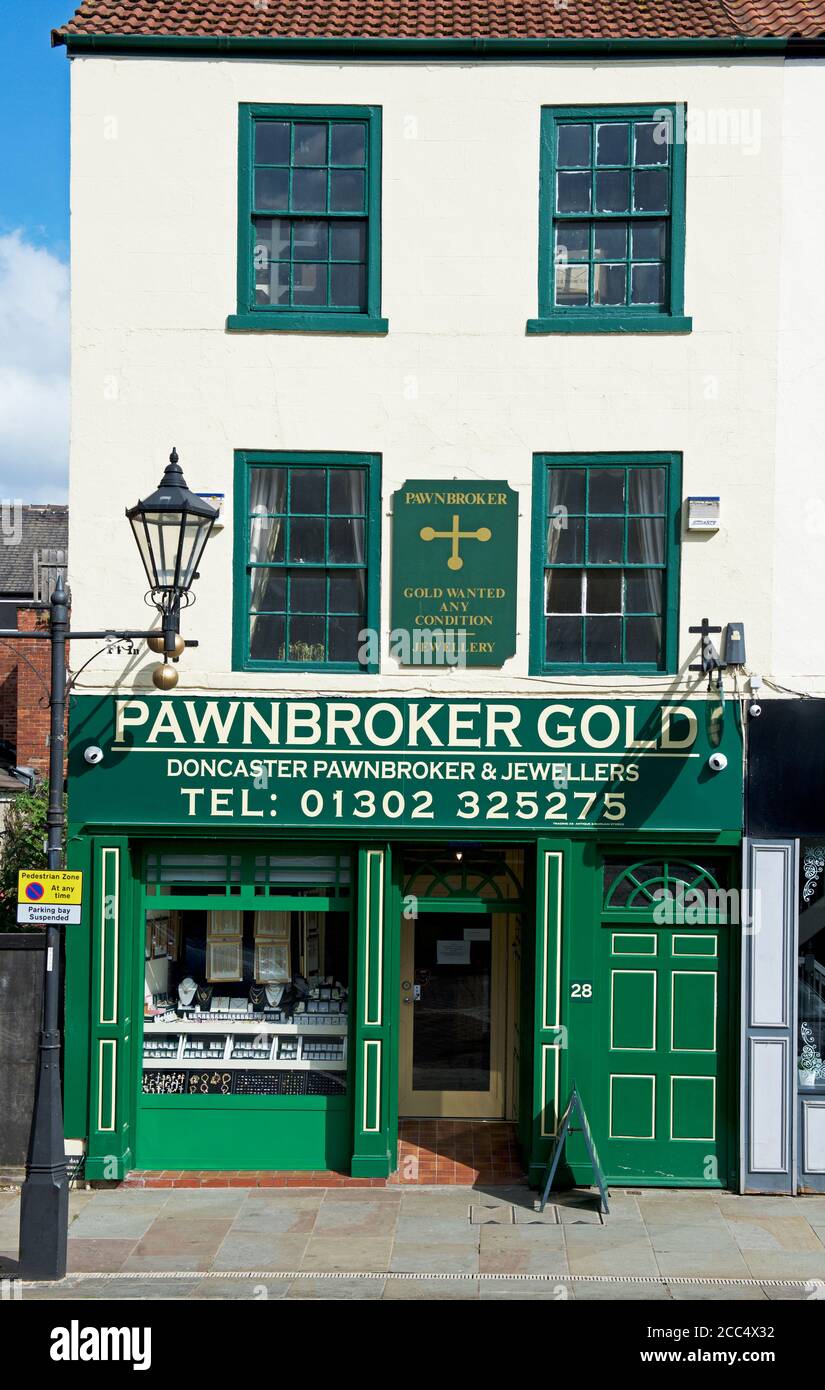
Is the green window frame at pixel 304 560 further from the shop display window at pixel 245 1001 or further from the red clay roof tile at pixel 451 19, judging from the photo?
the red clay roof tile at pixel 451 19

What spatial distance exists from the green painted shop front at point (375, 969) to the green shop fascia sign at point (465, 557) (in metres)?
0.88

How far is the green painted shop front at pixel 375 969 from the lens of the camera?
11.1 m

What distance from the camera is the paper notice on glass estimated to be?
41.1 ft

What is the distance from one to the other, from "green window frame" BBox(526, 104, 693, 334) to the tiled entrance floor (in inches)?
291

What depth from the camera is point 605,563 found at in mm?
11273

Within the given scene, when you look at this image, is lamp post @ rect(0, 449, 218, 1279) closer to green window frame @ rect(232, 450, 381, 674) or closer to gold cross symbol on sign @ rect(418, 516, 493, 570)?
green window frame @ rect(232, 450, 381, 674)

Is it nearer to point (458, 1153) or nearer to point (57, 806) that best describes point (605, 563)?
point (57, 806)

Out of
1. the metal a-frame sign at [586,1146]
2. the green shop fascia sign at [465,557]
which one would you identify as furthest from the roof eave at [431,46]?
the metal a-frame sign at [586,1146]

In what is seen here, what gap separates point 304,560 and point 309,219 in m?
2.99

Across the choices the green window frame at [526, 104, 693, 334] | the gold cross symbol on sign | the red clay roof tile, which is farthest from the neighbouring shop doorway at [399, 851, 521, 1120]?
the red clay roof tile

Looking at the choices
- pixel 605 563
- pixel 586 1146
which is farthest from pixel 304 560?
pixel 586 1146

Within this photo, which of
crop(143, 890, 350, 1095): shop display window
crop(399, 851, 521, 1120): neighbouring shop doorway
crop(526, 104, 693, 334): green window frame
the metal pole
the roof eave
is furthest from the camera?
crop(399, 851, 521, 1120): neighbouring shop doorway

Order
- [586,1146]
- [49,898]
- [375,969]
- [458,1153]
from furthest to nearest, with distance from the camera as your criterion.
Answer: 1. [458,1153]
2. [375,969]
3. [586,1146]
4. [49,898]
